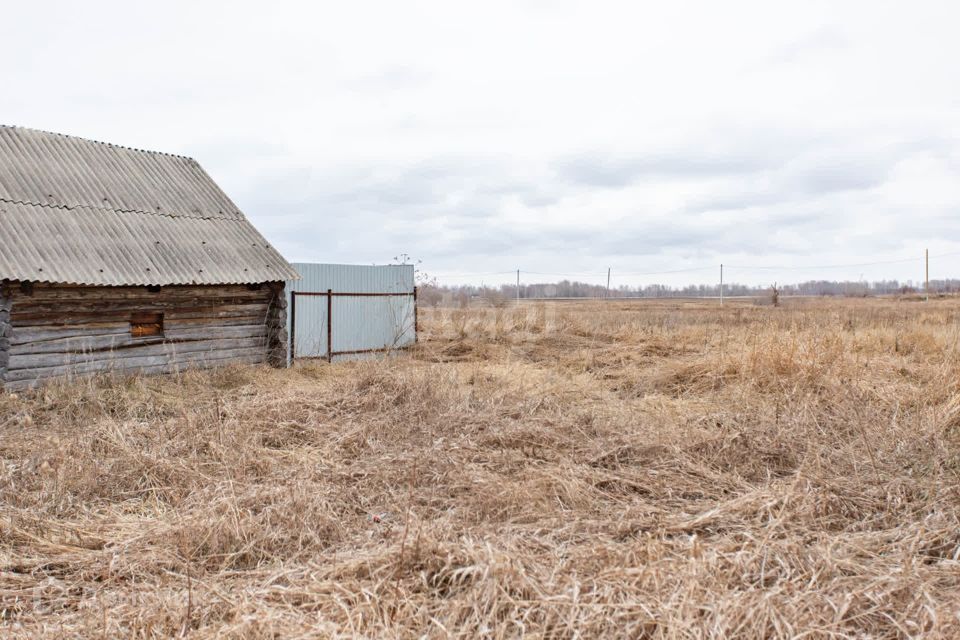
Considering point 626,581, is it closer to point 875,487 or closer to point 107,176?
point 875,487

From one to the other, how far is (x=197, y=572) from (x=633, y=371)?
8786 mm

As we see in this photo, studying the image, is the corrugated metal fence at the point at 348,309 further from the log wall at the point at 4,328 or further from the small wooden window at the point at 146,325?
the log wall at the point at 4,328

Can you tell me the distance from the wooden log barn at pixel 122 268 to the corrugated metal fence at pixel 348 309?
81cm

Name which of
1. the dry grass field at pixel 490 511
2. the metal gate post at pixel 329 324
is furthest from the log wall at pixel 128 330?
the dry grass field at pixel 490 511

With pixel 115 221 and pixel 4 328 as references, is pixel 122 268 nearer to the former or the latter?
pixel 115 221

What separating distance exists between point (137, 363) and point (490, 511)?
9.14 meters

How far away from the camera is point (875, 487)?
4.71 m

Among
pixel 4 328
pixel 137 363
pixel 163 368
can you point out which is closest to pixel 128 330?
pixel 137 363

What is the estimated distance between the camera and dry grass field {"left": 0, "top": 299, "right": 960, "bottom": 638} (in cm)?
306

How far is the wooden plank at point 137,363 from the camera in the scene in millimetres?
10188

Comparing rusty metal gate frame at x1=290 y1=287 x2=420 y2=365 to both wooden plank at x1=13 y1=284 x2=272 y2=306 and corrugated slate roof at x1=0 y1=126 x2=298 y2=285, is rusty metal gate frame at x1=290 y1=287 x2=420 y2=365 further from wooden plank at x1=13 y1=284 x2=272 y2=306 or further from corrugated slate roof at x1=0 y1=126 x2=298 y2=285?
corrugated slate roof at x1=0 y1=126 x2=298 y2=285

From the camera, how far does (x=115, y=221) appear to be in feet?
39.7

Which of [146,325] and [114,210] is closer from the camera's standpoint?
[146,325]

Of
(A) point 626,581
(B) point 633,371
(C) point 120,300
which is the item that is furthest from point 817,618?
(C) point 120,300
